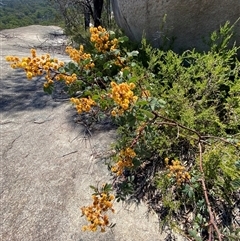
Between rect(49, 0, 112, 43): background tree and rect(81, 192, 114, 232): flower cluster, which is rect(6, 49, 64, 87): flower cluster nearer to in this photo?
rect(81, 192, 114, 232): flower cluster

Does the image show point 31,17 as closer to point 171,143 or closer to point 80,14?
point 80,14

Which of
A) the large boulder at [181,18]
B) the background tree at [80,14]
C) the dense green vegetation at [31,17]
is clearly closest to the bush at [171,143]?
the large boulder at [181,18]

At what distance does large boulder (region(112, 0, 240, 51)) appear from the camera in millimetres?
2412

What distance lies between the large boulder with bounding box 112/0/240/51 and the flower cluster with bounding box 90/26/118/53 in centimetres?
87

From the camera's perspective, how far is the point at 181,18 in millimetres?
2604

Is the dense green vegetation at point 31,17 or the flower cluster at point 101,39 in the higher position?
the flower cluster at point 101,39

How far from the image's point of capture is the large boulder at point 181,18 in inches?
95.0

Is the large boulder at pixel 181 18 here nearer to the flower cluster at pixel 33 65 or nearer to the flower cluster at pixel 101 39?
the flower cluster at pixel 101 39

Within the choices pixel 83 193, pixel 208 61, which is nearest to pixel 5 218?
pixel 83 193

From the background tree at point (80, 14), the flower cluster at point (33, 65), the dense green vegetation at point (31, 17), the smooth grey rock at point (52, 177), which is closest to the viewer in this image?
the flower cluster at point (33, 65)

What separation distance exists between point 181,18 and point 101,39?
1.19m

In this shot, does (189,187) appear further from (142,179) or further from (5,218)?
(5,218)

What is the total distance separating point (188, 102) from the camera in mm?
2037

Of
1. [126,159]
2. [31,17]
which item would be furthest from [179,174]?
[31,17]
